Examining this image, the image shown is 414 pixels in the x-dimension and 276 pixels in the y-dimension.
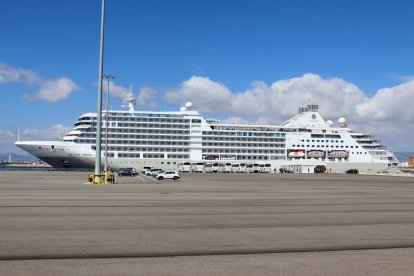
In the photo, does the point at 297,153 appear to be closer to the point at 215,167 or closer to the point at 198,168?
the point at 215,167

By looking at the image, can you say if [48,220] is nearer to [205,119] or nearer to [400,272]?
[400,272]

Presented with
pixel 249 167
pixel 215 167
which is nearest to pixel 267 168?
pixel 249 167

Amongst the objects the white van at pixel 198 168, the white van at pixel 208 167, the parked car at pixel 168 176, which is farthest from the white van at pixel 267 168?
the parked car at pixel 168 176

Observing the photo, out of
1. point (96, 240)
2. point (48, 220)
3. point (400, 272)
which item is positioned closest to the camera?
point (400, 272)

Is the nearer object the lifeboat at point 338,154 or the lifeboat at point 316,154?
the lifeboat at point 316,154

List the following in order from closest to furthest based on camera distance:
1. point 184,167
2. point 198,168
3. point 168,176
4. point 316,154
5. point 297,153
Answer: point 168,176
point 198,168
point 184,167
point 316,154
point 297,153

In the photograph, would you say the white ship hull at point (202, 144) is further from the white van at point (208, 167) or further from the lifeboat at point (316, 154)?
the white van at point (208, 167)

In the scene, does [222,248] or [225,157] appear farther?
[225,157]

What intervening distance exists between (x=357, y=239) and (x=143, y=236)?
507 cm

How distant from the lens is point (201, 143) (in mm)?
117375

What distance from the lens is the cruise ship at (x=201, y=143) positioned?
347 ft

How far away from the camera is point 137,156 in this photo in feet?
361

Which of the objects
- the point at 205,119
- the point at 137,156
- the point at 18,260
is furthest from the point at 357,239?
the point at 205,119

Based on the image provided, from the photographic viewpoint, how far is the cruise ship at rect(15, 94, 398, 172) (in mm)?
105875
